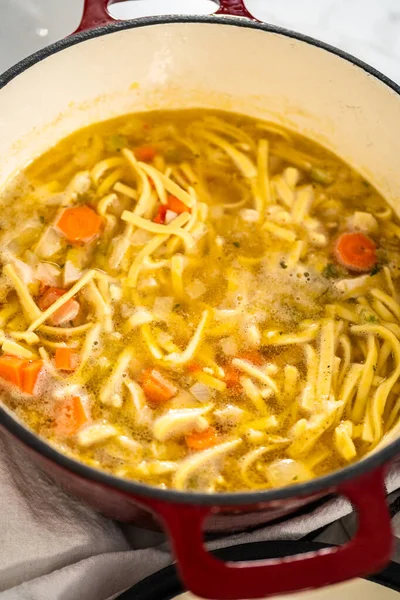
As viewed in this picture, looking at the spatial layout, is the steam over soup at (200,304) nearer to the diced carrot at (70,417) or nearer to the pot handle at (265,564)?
the diced carrot at (70,417)

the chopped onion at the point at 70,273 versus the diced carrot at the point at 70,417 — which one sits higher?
the chopped onion at the point at 70,273

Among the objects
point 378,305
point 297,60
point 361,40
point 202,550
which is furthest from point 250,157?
Answer: point 202,550

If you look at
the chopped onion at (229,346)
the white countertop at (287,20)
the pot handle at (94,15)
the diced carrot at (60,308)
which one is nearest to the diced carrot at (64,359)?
the diced carrot at (60,308)

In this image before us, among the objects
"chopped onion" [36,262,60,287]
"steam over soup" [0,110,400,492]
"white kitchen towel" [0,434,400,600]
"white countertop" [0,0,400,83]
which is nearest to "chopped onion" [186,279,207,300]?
"steam over soup" [0,110,400,492]

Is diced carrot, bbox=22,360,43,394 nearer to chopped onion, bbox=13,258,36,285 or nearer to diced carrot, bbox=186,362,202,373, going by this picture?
chopped onion, bbox=13,258,36,285

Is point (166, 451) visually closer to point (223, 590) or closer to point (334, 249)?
point (223, 590)

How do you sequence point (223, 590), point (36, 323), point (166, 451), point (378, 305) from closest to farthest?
point (223, 590) → point (166, 451) → point (36, 323) → point (378, 305)
